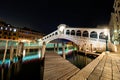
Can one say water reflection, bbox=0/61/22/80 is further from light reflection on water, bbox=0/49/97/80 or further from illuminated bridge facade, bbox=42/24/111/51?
illuminated bridge facade, bbox=42/24/111/51

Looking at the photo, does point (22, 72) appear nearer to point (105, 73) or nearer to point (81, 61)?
point (105, 73)

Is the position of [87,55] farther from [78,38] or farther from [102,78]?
[102,78]

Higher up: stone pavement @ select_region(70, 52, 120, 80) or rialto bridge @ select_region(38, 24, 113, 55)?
rialto bridge @ select_region(38, 24, 113, 55)

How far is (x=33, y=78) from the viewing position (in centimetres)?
748

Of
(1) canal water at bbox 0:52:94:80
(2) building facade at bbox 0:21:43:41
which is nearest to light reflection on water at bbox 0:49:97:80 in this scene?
(1) canal water at bbox 0:52:94:80

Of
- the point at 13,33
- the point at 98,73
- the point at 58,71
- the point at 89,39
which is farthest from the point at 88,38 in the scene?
the point at 13,33

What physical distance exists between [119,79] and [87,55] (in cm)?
1656

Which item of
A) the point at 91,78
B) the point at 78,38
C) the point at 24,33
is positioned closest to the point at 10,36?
the point at 24,33

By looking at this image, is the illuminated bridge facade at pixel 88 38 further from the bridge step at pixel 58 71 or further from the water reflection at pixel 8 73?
the water reflection at pixel 8 73

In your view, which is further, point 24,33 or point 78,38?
point 24,33

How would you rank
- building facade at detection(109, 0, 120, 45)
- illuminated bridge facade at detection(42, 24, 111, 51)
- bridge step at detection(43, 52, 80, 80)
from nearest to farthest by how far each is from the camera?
1. bridge step at detection(43, 52, 80, 80)
2. building facade at detection(109, 0, 120, 45)
3. illuminated bridge facade at detection(42, 24, 111, 51)

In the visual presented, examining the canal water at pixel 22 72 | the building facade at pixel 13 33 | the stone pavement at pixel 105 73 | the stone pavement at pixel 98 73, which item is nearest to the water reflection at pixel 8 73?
the canal water at pixel 22 72

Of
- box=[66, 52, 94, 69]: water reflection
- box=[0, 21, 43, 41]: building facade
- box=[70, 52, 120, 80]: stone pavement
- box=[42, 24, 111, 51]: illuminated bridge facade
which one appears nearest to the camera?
box=[70, 52, 120, 80]: stone pavement

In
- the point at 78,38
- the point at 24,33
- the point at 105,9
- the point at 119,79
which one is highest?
the point at 105,9
